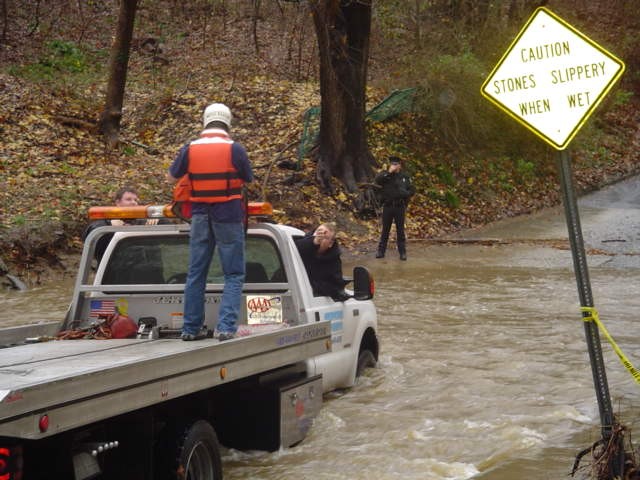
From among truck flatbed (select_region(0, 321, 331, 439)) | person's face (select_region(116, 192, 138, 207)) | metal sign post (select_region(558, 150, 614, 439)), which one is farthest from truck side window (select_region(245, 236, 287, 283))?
metal sign post (select_region(558, 150, 614, 439))

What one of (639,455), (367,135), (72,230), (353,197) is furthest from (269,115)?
(639,455)

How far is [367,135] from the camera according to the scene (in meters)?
26.3

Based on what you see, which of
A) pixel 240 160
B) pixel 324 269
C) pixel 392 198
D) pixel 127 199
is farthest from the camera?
pixel 392 198

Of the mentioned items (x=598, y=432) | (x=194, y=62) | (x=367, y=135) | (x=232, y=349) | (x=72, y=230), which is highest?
(x=194, y=62)

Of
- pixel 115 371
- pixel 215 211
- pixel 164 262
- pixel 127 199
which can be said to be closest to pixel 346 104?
pixel 127 199

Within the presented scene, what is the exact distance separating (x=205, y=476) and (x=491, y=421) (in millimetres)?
3254

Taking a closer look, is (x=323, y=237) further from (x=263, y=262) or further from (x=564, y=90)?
(x=564, y=90)

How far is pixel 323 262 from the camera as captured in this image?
8469 mm

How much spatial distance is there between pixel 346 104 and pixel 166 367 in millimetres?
18763

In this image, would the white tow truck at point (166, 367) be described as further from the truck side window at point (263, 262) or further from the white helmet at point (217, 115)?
the white helmet at point (217, 115)

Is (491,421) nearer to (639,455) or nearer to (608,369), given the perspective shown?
(639,455)

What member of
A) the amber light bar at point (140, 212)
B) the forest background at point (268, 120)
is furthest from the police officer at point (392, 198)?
the amber light bar at point (140, 212)

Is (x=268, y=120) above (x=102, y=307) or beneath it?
above

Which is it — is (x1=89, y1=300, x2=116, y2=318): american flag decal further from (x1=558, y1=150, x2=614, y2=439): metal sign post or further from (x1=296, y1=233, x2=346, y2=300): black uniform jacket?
(x1=558, y1=150, x2=614, y2=439): metal sign post
